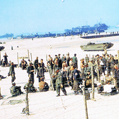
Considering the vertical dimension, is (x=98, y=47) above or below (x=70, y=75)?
below

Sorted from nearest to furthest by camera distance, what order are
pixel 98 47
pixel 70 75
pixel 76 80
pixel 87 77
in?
pixel 76 80 < pixel 87 77 < pixel 70 75 < pixel 98 47

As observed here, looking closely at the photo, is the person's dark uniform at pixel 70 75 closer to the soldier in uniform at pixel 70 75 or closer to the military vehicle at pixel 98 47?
the soldier in uniform at pixel 70 75

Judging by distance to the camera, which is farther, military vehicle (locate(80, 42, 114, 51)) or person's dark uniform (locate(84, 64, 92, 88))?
military vehicle (locate(80, 42, 114, 51))

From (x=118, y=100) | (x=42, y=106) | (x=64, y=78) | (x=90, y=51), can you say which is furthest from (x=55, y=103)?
(x=90, y=51)

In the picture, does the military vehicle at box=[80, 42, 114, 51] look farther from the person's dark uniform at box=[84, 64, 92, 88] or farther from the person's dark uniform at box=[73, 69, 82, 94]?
the person's dark uniform at box=[73, 69, 82, 94]

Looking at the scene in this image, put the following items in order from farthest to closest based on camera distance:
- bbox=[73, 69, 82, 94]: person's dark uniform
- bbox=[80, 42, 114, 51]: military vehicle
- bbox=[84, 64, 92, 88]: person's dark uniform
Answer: bbox=[80, 42, 114, 51]: military vehicle < bbox=[84, 64, 92, 88]: person's dark uniform < bbox=[73, 69, 82, 94]: person's dark uniform

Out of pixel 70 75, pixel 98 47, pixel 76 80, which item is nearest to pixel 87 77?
pixel 76 80

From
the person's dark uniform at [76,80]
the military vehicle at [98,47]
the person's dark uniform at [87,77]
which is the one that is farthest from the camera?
the military vehicle at [98,47]

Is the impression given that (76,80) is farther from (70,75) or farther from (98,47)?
(98,47)

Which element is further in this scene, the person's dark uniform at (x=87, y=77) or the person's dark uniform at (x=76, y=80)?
the person's dark uniform at (x=87, y=77)

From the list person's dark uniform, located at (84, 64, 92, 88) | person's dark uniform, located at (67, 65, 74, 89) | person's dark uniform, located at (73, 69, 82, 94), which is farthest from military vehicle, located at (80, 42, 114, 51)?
person's dark uniform, located at (73, 69, 82, 94)

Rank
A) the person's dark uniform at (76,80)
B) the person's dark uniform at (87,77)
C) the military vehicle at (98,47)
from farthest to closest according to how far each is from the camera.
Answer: the military vehicle at (98,47) < the person's dark uniform at (87,77) < the person's dark uniform at (76,80)

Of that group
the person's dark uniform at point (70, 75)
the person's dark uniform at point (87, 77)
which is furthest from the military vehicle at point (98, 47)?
the person's dark uniform at point (87, 77)

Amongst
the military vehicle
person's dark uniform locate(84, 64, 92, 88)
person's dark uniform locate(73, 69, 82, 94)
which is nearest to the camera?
person's dark uniform locate(73, 69, 82, 94)
